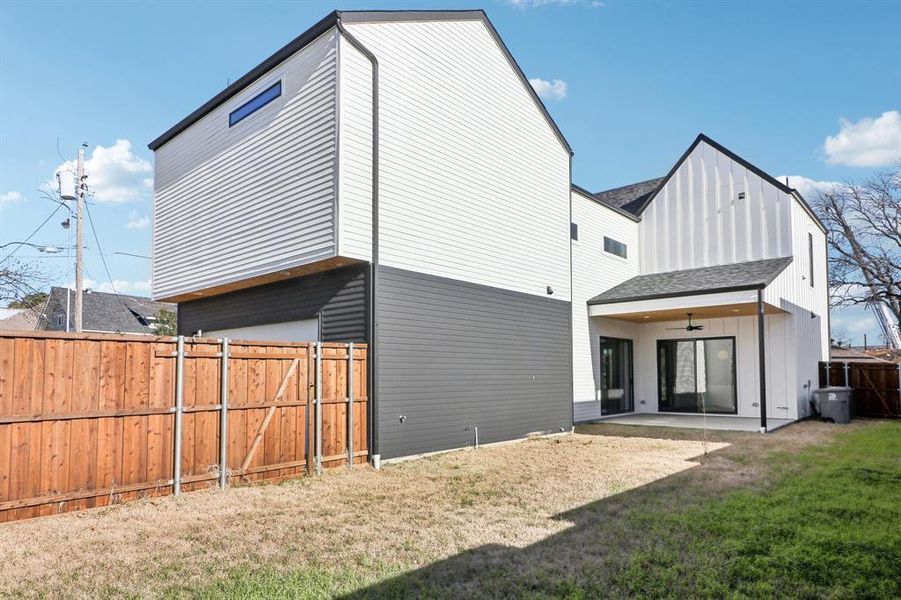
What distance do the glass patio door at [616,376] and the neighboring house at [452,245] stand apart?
0.07m

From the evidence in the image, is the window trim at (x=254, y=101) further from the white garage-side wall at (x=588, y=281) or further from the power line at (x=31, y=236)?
the power line at (x=31, y=236)

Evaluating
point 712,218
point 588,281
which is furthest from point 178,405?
point 712,218

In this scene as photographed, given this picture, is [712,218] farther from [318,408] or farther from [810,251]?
[318,408]

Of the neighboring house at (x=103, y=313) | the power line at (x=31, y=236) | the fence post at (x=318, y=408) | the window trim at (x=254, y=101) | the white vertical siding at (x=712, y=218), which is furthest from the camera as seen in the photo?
the neighboring house at (x=103, y=313)

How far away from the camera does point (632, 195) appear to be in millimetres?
17312

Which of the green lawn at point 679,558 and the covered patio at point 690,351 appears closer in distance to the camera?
the green lawn at point 679,558

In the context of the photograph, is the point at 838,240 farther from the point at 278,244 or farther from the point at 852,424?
the point at 278,244

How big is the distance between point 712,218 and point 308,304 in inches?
444

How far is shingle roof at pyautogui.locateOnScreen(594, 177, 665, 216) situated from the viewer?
54.4 feet

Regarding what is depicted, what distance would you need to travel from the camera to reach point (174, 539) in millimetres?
4746

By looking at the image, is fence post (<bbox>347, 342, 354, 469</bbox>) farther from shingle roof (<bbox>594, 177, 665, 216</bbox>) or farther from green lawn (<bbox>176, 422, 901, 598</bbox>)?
shingle roof (<bbox>594, 177, 665, 216</bbox>)

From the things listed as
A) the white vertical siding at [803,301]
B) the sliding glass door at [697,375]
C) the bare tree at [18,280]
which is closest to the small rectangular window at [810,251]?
the white vertical siding at [803,301]

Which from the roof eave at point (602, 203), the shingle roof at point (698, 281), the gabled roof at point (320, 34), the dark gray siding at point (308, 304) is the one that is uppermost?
the gabled roof at point (320, 34)

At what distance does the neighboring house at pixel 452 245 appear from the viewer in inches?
334
